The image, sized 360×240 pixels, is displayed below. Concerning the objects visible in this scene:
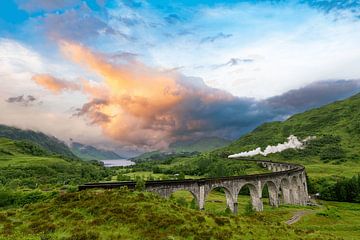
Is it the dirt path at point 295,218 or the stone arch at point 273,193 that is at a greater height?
the stone arch at point 273,193

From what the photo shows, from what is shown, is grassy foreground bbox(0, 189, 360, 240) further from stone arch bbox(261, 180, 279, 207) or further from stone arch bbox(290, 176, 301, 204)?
stone arch bbox(290, 176, 301, 204)

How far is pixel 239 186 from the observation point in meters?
72.6

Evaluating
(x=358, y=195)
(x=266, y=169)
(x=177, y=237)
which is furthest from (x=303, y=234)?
(x=266, y=169)

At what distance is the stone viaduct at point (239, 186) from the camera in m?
51.4

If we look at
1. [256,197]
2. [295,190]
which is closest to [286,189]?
[295,190]

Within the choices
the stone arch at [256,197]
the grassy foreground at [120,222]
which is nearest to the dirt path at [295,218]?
the stone arch at [256,197]

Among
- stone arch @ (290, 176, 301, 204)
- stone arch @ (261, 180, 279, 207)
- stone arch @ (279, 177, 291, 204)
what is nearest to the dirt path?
stone arch @ (261, 180, 279, 207)

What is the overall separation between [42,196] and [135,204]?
31792 millimetres

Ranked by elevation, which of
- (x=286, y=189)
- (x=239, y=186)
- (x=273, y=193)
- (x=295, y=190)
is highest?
(x=239, y=186)

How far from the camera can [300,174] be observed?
11150 cm

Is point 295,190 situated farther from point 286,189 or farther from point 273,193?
point 273,193

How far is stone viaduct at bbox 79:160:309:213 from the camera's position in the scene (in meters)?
51.4

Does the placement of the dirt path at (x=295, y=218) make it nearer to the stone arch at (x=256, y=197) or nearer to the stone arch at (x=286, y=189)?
the stone arch at (x=256, y=197)

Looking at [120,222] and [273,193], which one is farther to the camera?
[273,193]
